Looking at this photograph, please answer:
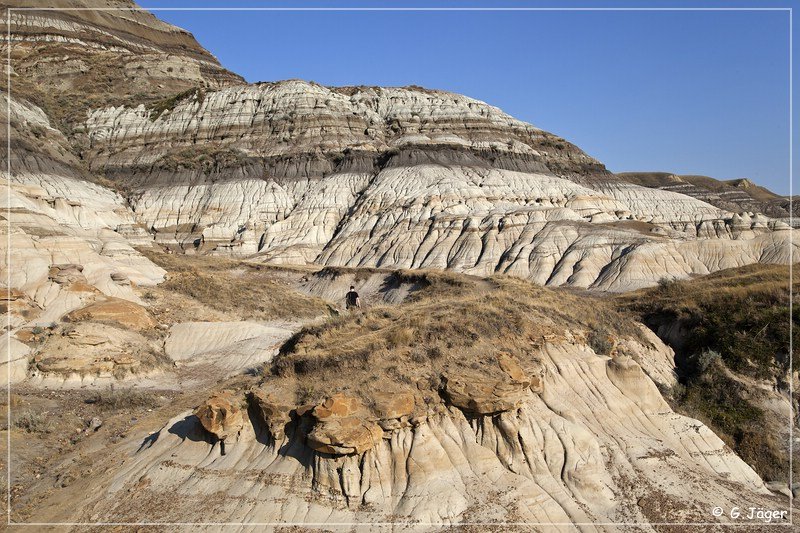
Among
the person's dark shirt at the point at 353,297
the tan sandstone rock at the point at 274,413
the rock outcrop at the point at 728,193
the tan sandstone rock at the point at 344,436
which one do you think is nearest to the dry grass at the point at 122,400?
the tan sandstone rock at the point at 274,413

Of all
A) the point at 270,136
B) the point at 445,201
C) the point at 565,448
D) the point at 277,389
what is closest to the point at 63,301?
the point at 277,389

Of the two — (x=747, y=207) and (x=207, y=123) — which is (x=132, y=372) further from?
(x=747, y=207)

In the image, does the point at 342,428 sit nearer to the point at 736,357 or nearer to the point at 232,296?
the point at 736,357

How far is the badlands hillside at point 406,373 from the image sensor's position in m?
10.2

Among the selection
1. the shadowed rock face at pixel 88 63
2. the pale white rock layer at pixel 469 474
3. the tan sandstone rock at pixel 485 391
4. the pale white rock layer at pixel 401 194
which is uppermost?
the shadowed rock face at pixel 88 63

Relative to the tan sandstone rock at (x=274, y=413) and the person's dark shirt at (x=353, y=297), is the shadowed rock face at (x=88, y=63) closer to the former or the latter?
the person's dark shirt at (x=353, y=297)

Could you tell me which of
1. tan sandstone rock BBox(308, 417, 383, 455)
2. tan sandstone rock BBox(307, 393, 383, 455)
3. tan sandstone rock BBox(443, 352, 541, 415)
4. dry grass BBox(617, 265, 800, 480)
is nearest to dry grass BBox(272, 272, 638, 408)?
tan sandstone rock BBox(443, 352, 541, 415)

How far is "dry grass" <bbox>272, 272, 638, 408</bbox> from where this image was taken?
37.5 feet

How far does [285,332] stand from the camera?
87.3 ft

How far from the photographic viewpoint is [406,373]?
452 inches

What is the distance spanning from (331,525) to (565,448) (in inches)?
191

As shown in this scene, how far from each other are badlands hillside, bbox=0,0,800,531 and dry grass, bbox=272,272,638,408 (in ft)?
0.20

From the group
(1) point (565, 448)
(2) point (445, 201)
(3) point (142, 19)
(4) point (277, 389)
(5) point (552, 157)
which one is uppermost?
(3) point (142, 19)

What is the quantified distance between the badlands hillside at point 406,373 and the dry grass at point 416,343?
0.06 m
